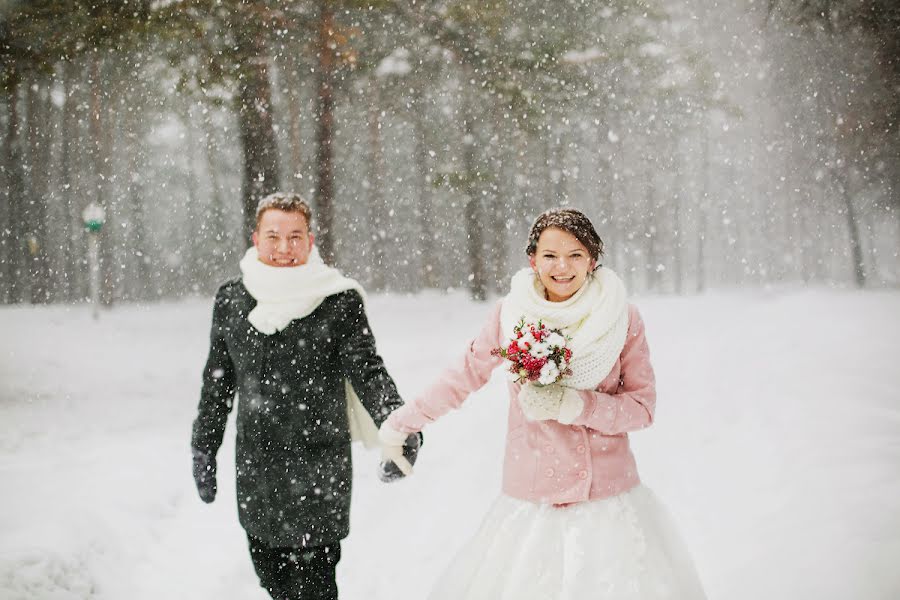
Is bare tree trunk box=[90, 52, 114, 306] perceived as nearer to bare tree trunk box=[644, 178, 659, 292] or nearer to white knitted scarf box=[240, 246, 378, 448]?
bare tree trunk box=[644, 178, 659, 292]

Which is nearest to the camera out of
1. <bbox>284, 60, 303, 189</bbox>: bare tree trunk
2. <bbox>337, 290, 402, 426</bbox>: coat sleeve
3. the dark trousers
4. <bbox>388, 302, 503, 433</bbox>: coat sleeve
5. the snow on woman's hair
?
Result: the snow on woman's hair

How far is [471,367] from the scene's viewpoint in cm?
281

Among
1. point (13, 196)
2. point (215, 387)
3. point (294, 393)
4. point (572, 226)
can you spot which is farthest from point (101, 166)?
point (572, 226)

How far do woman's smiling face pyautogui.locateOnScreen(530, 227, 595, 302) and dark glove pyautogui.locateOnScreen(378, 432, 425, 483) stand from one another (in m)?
0.92

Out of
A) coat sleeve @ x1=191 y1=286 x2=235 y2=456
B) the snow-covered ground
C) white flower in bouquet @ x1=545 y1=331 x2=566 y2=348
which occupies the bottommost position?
the snow-covered ground

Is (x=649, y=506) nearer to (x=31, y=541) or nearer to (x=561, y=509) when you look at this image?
(x=561, y=509)

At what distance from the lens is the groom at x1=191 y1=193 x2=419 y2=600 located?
3.15m

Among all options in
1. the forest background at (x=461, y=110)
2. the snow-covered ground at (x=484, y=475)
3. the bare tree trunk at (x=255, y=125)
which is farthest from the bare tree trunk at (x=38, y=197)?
the bare tree trunk at (x=255, y=125)

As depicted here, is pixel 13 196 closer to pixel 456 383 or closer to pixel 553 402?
pixel 456 383

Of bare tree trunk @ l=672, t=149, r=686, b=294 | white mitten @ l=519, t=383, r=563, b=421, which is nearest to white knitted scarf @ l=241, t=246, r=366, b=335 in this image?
white mitten @ l=519, t=383, r=563, b=421

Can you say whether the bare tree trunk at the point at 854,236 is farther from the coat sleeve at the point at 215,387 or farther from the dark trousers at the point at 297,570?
the coat sleeve at the point at 215,387

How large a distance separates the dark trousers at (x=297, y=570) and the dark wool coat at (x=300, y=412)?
10cm

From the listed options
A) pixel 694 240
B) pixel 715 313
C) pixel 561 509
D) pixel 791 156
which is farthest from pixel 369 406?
pixel 694 240

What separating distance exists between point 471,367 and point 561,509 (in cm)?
67
